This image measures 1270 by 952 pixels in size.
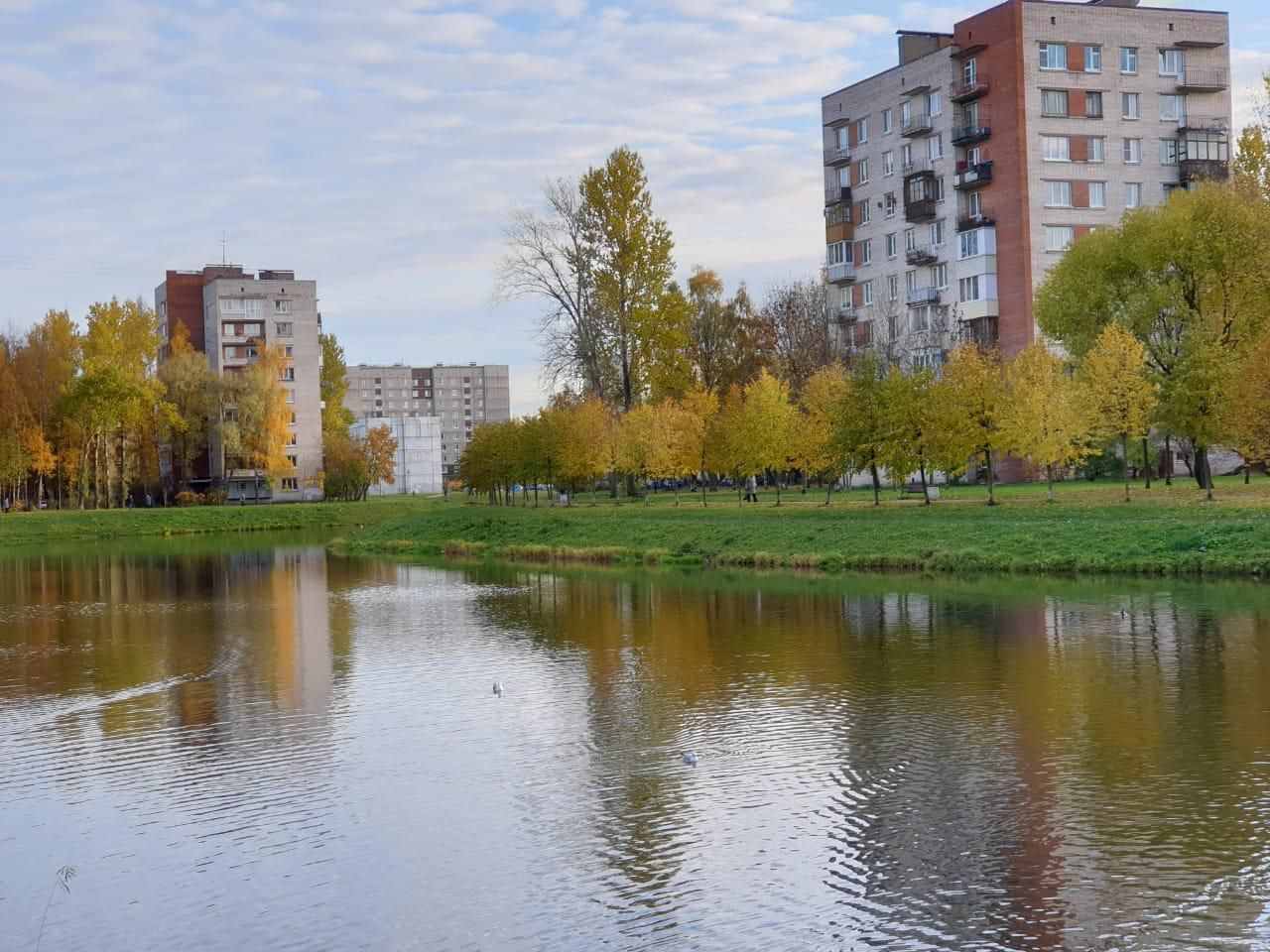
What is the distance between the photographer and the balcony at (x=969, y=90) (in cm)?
8300

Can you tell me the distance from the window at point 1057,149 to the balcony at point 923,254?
936cm

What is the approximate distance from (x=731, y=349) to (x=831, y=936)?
88.7 m

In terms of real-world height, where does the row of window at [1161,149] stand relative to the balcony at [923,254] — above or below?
above

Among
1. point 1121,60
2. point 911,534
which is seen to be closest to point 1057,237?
point 1121,60

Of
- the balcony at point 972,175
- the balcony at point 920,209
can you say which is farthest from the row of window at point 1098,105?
the balcony at point 920,209

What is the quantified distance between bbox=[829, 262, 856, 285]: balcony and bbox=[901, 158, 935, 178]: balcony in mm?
8919

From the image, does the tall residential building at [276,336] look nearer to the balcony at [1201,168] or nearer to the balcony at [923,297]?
the balcony at [923,297]

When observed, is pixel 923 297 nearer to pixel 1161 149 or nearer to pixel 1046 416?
pixel 1161 149

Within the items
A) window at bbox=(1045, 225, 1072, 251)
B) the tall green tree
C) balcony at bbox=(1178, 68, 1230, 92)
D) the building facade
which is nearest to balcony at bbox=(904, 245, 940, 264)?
window at bbox=(1045, 225, 1072, 251)

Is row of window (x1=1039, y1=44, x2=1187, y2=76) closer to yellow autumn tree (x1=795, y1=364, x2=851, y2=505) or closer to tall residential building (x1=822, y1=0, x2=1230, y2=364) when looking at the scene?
tall residential building (x1=822, y1=0, x2=1230, y2=364)

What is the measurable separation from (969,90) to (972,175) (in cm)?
511

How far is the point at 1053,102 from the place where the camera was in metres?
81.9

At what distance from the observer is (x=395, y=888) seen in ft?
45.0

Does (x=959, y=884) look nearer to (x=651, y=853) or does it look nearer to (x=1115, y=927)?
(x=1115, y=927)
